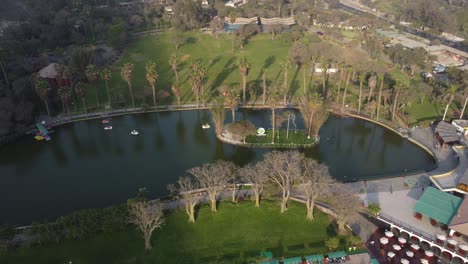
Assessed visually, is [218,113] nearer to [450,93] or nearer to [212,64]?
[212,64]

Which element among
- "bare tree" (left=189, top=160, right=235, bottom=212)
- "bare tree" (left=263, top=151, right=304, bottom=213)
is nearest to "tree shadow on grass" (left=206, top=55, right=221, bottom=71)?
"bare tree" (left=263, top=151, right=304, bottom=213)

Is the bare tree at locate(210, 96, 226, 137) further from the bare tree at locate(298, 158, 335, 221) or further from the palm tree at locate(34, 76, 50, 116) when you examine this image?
the palm tree at locate(34, 76, 50, 116)

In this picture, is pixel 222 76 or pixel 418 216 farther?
pixel 222 76

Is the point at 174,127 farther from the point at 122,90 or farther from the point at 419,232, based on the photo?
the point at 419,232

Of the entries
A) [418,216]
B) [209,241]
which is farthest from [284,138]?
[209,241]

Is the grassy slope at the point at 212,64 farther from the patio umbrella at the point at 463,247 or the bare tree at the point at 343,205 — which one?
the bare tree at the point at 343,205

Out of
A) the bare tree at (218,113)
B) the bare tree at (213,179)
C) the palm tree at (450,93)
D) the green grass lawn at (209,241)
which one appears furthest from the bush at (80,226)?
the palm tree at (450,93)
